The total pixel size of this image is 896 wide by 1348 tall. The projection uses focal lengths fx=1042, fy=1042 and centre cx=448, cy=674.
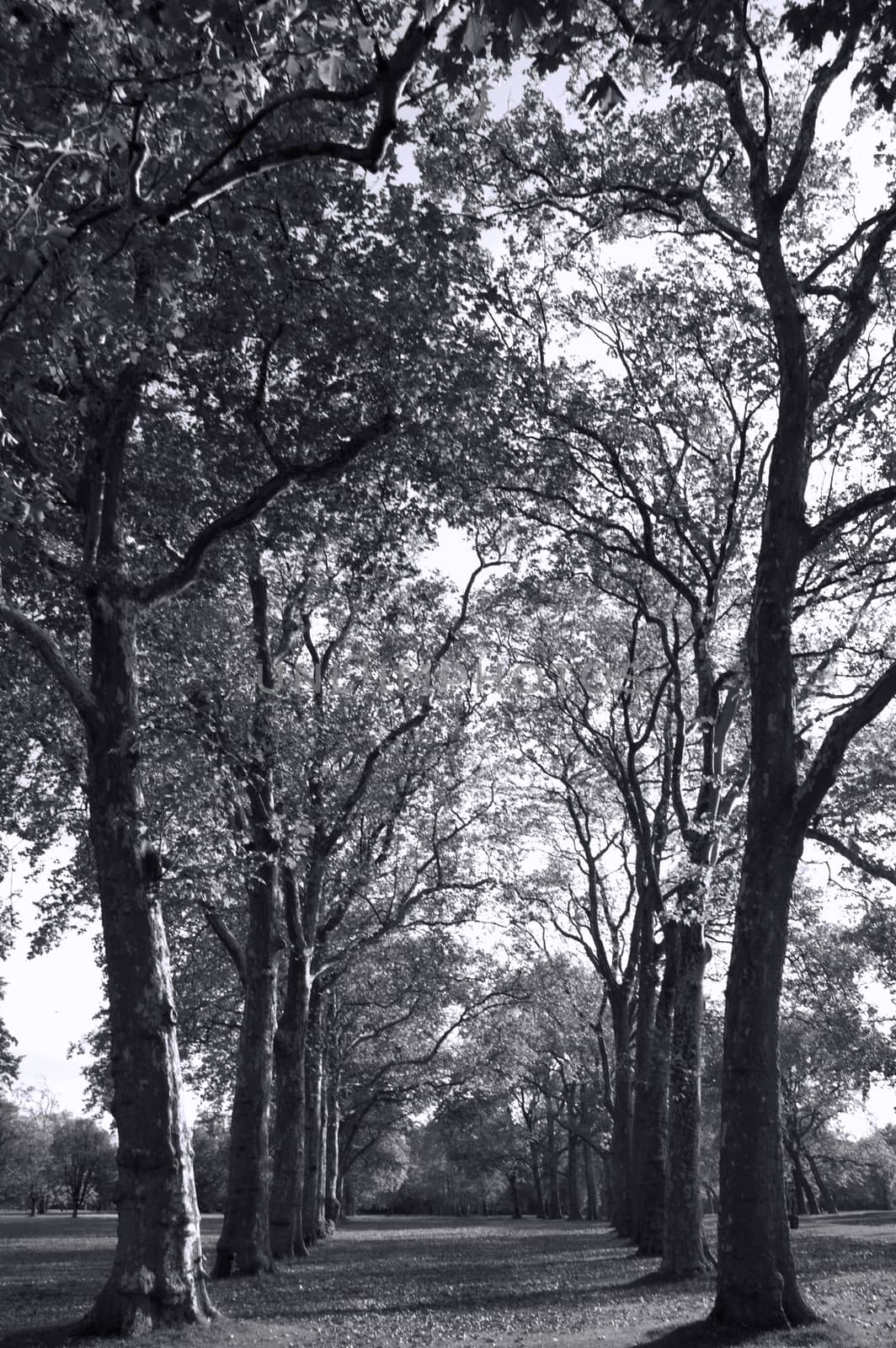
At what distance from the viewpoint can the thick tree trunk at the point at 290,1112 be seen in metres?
24.6

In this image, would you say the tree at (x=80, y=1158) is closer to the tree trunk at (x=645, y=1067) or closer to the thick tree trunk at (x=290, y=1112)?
the thick tree trunk at (x=290, y=1112)

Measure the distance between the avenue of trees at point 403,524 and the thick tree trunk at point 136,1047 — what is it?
0.16 ft

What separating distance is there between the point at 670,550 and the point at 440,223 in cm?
965

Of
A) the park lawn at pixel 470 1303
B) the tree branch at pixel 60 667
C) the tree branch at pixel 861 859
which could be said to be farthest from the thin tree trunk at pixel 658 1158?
the tree branch at pixel 60 667

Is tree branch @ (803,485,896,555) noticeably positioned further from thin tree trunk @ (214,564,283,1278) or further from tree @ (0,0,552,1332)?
thin tree trunk @ (214,564,283,1278)

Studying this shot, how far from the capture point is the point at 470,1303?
51.8ft

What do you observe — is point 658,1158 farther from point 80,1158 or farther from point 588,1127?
point 80,1158

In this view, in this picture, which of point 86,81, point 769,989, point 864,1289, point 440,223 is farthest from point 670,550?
point 86,81

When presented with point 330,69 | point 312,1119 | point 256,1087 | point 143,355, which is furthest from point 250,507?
point 312,1119

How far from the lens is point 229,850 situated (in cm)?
1599

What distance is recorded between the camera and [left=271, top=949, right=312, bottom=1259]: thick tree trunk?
24625mm

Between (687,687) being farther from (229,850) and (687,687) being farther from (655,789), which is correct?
(229,850)

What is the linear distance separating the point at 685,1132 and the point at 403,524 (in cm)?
1153

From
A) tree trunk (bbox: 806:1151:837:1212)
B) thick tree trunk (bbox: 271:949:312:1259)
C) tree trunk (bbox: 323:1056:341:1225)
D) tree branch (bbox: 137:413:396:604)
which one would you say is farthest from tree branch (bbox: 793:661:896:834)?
tree trunk (bbox: 806:1151:837:1212)
